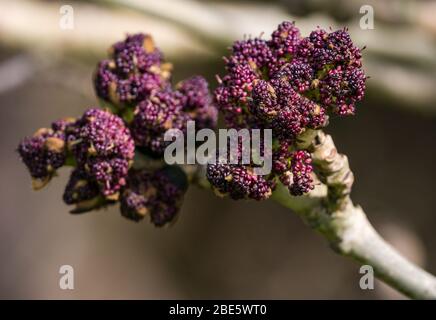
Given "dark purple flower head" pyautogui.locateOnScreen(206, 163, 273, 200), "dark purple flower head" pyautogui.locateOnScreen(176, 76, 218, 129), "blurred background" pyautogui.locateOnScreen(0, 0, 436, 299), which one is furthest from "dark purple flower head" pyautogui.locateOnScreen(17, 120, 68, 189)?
"blurred background" pyautogui.locateOnScreen(0, 0, 436, 299)

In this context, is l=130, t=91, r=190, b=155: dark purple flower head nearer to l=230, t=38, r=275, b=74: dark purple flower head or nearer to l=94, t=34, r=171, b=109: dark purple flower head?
l=94, t=34, r=171, b=109: dark purple flower head

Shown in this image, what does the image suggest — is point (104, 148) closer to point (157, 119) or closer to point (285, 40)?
point (157, 119)

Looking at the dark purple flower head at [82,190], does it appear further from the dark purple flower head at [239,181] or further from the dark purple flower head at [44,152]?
the dark purple flower head at [239,181]

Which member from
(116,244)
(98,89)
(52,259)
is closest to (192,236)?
(116,244)

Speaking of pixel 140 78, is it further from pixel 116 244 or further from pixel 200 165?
pixel 116 244

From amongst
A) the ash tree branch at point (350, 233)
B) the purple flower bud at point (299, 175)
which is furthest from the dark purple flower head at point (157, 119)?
the purple flower bud at point (299, 175)

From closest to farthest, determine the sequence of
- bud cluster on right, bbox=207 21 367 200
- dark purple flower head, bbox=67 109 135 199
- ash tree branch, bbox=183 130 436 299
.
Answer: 1. bud cluster on right, bbox=207 21 367 200
2. dark purple flower head, bbox=67 109 135 199
3. ash tree branch, bbox=183 130 436 299
